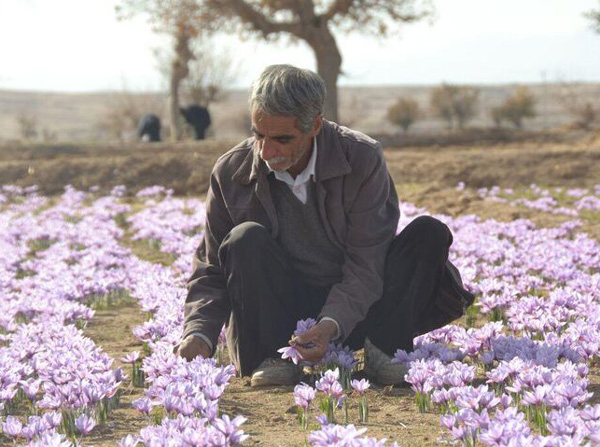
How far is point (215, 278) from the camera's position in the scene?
500cm

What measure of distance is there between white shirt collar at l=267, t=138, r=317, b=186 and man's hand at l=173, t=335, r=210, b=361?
91 centimetres

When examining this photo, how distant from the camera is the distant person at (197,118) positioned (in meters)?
28.9

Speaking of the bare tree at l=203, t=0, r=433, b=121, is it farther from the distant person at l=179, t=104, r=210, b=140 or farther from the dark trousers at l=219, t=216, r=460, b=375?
the dark trousers at l=219, t=216, r=460, b=375

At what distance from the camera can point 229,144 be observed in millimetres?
21359

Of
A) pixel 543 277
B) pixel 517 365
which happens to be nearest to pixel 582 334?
pixel 517 365

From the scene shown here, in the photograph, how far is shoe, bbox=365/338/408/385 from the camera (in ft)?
15.7

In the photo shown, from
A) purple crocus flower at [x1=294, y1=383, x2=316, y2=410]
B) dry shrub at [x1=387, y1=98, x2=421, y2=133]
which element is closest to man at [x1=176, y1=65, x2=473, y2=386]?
purple crocus flower at [x1=294, y1=383, x2=316, y2=410]

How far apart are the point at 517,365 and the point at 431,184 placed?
997 cm

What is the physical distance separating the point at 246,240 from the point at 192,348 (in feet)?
1.94

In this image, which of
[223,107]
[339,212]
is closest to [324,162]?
[339,212]

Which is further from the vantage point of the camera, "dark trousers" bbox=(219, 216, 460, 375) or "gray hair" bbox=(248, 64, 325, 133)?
"dark trousers" bbox=(219, 216, 460, 375)

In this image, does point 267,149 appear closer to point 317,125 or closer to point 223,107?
point 317,125

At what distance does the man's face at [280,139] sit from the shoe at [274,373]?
3.34 ft

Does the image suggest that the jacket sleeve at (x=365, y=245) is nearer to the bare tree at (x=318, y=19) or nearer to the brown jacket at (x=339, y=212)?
the brown jacket at (x=339, y=212)
